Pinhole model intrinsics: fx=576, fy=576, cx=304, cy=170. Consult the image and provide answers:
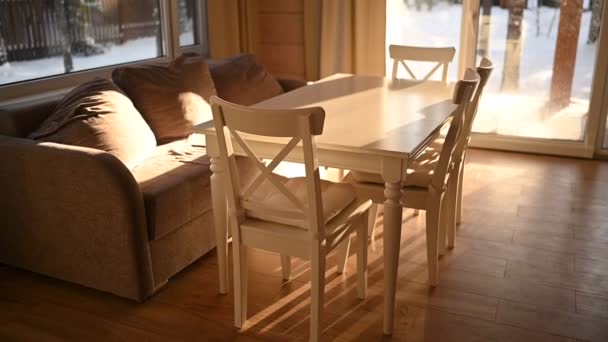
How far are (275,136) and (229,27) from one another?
3.03 meters

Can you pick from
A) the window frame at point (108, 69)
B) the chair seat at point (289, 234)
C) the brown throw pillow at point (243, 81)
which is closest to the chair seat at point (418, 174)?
the chair seat at point (289, 234)

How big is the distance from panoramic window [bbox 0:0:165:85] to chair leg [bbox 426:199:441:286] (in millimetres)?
2343

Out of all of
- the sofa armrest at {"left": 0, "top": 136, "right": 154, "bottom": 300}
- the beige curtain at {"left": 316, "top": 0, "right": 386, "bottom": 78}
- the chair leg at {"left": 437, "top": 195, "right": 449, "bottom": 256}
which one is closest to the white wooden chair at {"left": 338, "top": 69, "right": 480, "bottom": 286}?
the chair leg at {"left": 437, "top": 195, "right": 449, "bottom": 256}

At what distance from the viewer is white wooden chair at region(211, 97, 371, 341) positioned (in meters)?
1.81

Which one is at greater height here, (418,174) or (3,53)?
(3,53)

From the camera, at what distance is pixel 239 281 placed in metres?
2.24

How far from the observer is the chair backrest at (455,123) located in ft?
7.24

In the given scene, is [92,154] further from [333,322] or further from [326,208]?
[333,322]

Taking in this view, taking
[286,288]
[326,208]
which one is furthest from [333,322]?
[326,208]

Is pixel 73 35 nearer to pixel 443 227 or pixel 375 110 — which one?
pixel 375 110

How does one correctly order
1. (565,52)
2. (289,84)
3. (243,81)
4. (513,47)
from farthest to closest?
1. (513,47)
2. (565,52)
3. (289,84)
4. (243,81)

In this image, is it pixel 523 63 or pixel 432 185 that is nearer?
pixel 432 185

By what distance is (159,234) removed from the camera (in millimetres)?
2451

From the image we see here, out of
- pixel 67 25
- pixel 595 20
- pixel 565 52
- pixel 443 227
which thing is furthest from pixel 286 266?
pixel 595 20
